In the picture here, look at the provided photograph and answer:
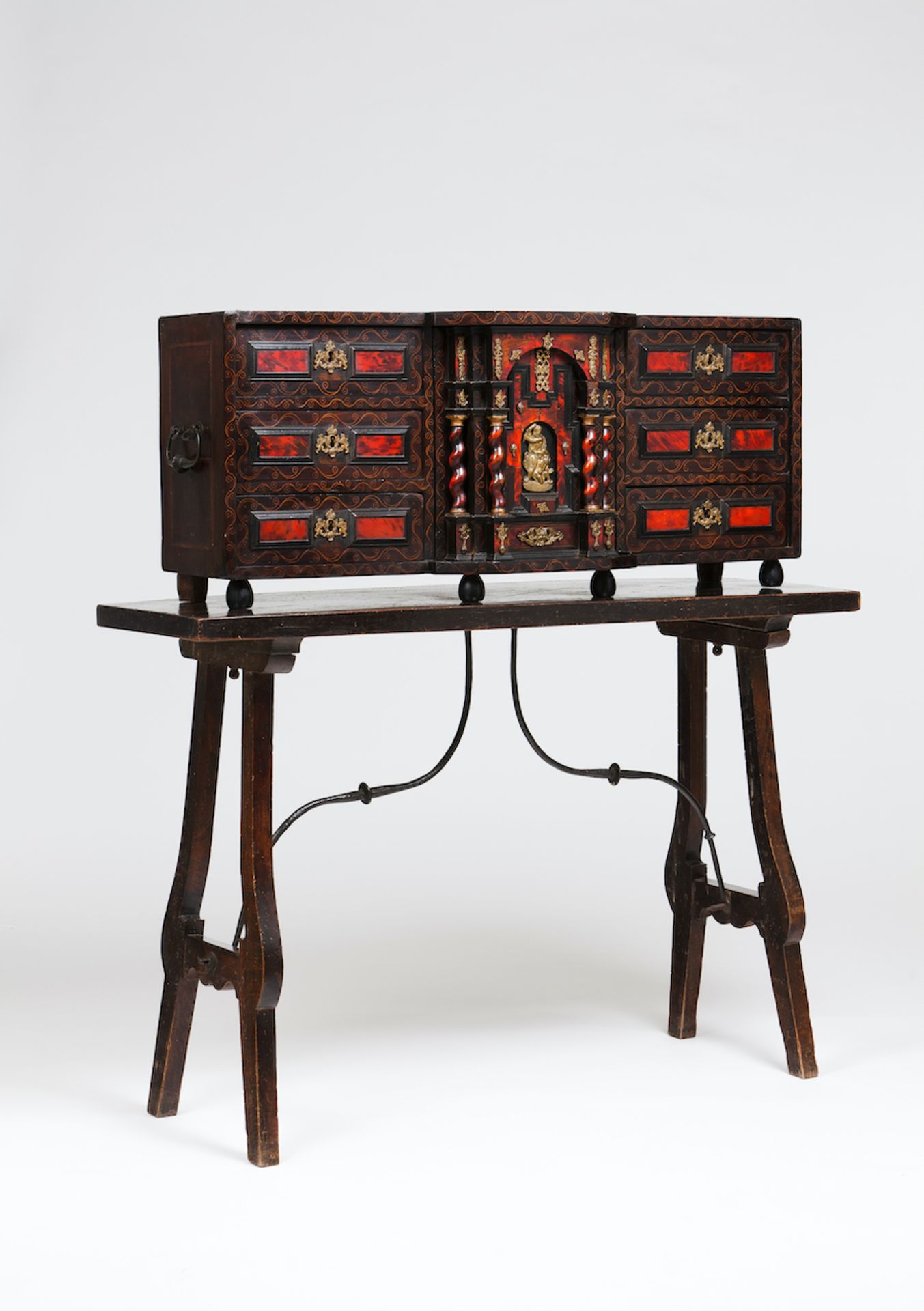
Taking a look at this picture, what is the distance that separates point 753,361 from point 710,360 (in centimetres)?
14

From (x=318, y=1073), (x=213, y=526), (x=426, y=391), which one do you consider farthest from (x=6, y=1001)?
(x=426, y=391)

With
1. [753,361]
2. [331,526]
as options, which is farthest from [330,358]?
[753,361]

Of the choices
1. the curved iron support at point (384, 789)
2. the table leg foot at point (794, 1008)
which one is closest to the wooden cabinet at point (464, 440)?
the curved iron support at point (384, 789)

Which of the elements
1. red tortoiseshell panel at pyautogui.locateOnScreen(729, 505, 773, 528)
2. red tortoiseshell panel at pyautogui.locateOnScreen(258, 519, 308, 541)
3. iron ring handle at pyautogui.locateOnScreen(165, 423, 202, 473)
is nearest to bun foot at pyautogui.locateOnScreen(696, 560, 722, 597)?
red tortoiseshell panel at pyautogui.locateOnScreen(729, 505, 773, 528)

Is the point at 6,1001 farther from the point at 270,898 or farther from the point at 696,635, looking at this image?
the point at 696,635

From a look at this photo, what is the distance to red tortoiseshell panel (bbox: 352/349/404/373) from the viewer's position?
18.1 feet

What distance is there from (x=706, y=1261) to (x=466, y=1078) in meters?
1.34

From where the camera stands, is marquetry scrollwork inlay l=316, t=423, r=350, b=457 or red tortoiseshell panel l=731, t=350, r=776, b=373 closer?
marquetry scrollwork inlay l=316, t=423, r=350, b=457

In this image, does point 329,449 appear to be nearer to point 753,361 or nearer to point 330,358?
point 330,358

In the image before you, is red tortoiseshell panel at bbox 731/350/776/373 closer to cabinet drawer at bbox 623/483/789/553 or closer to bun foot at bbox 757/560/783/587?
cabinet drawer at bbox 623/483/789/553

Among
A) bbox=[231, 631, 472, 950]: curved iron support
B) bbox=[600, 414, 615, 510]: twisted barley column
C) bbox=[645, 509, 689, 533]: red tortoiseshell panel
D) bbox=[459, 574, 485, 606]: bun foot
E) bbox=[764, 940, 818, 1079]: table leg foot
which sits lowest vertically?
bbox=[764, 940, 818, 1079]: table leg foot

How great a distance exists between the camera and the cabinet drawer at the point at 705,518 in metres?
5.94

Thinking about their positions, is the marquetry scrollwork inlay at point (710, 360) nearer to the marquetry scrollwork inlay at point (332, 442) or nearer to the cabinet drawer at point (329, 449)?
the cabinet drawer at point (329, 449)

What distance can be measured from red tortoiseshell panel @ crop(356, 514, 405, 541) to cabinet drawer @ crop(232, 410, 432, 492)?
0.08 meters
